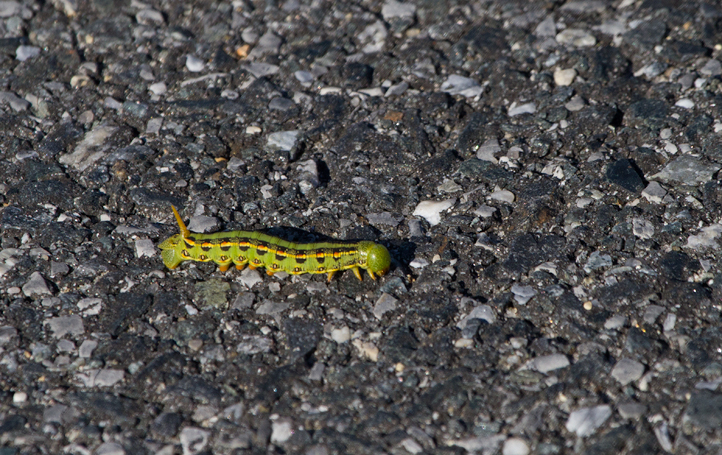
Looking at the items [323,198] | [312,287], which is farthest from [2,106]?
[312,287]

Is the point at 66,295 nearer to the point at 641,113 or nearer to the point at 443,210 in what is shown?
the point at 443,210

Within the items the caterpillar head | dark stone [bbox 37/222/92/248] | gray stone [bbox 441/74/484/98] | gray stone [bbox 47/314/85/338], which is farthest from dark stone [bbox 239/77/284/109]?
gray stone [bbox 47/314/85/338]

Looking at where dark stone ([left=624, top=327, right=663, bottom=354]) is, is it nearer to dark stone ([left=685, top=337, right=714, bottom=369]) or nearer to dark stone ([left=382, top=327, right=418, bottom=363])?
dark stone ([left=685, top=337, right=714, bottom=369])

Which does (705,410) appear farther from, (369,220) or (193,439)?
(193,439)

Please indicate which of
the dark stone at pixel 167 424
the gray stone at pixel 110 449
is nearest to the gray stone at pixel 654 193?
the dark stone at pixel 167 424

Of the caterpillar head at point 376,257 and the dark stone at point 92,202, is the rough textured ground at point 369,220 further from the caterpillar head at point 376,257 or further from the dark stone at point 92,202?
the caterpillar head at point 376,257

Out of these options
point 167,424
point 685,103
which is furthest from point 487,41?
point 167,424
